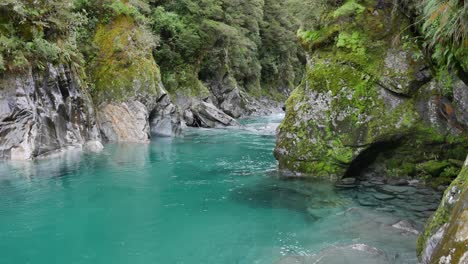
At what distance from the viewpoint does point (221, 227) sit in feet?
25.4

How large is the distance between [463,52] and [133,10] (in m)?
18.6

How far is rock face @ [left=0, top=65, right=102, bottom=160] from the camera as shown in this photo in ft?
45.9

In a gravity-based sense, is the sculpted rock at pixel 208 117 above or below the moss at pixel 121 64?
below

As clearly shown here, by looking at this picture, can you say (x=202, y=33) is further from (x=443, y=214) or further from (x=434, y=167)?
(x=443, y=214)

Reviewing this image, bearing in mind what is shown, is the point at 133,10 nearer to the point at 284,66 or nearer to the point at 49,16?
the point at 49,16

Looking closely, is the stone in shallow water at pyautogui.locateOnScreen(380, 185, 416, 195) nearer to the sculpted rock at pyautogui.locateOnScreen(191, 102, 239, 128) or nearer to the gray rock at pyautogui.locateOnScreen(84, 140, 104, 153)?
the gray rock at pyautogui.locateOnScreen(84, 140, 104, 153)

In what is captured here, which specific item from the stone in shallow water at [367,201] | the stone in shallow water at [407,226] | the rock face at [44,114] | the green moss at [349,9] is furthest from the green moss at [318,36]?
the rock face at [44,114]

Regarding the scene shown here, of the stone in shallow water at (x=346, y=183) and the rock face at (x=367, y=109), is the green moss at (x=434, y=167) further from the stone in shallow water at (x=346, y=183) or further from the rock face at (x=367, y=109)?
the stone in shallow water at (x=346, y=183)

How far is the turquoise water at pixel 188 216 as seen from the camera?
6.45 m

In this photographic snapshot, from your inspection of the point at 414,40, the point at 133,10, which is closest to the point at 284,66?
the point at 133,10

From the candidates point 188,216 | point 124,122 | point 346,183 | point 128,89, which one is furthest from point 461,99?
point 128,89

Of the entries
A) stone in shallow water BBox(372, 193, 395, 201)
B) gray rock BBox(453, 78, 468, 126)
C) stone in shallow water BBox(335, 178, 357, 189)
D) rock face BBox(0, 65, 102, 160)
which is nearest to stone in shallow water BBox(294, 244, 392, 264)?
stone in shallow water BBox(372, 193, 395, 201)

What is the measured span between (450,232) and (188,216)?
5091 mm

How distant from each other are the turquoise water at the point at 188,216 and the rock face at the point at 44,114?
3.88 feet
